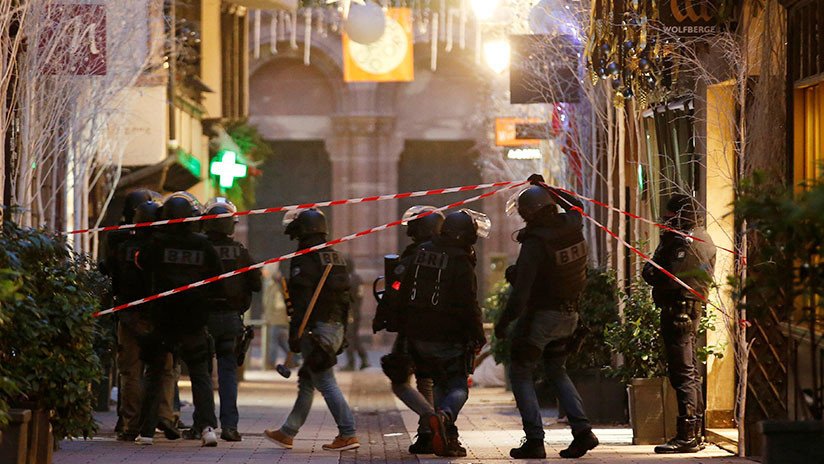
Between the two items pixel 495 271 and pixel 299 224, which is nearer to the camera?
pixel 299 224

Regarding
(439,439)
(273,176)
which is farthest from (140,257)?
(273,176)

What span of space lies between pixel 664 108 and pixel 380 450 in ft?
14.7

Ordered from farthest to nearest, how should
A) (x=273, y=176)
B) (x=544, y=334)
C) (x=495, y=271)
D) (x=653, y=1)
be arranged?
1. (x=273, y=176)
2. (x=495, y=271)
3. (x=653, y=1)
4. (x=544, y=334)

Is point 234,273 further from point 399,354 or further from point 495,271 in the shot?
point 495,271

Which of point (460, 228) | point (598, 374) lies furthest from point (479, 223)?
point (598, 374)

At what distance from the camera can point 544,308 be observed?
12.4 meters

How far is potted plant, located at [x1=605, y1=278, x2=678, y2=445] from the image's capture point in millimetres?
13922

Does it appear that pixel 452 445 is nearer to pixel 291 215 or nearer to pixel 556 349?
pixel 556 349

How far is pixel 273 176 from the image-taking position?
137 feet

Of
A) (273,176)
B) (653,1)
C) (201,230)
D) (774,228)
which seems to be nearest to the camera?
(774,228)

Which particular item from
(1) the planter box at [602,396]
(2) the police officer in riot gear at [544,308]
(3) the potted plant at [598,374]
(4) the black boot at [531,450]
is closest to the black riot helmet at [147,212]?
(2) the police officer in riot gear at [544,308]

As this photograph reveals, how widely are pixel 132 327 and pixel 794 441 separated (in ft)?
24.4

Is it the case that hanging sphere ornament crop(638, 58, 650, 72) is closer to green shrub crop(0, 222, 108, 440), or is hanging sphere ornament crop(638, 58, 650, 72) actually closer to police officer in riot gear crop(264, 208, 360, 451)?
police officer in riot gear crop(264, 208, 360, 451)

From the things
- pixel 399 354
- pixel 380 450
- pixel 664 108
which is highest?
pixel 664 108
